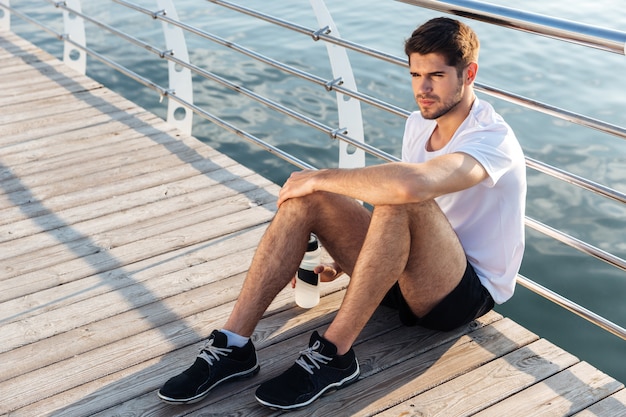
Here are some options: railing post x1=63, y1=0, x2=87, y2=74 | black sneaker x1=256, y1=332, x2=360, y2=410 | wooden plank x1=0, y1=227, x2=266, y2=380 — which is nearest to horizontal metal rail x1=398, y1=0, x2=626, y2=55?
black sneaker x1=256, y1=332, x2=360, y2=410

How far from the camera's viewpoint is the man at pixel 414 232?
7.01ft

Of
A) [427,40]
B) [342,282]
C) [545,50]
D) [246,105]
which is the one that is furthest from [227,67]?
[427,40]

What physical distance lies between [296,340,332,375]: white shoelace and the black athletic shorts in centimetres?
33

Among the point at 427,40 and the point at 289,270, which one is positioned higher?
the point at 427,40

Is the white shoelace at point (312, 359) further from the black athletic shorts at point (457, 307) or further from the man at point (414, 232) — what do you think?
the black athletic shorts at point (457, 307)

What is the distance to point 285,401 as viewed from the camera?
7.09 feet

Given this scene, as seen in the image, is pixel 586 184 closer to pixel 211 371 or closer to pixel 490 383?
pixel 490 383

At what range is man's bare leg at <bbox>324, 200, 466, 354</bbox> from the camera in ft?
6.97

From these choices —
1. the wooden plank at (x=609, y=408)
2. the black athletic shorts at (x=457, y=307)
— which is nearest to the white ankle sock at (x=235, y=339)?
Result: the black athletic shorts at (x=457, y=307)

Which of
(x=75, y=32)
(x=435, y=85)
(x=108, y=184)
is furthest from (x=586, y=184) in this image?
(x=75, y=32)

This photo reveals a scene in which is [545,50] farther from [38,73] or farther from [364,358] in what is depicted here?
[364,358]

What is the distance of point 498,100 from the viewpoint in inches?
252

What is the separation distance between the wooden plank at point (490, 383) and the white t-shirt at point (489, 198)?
7.6 inches

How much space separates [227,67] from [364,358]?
511cm
